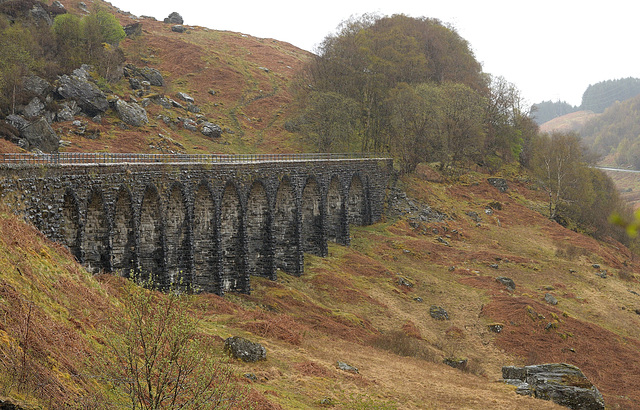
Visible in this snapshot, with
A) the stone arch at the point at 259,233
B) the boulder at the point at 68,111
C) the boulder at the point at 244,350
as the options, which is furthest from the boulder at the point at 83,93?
the boulder at the point at 244,350

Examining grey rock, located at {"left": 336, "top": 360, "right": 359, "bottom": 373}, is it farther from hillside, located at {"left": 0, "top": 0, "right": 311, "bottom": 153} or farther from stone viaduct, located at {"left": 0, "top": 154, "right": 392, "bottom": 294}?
hillside, located at {"left": 0, "top": 0, "right": 311, "bottom": 153}

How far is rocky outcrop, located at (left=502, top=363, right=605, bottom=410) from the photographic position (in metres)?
29.3

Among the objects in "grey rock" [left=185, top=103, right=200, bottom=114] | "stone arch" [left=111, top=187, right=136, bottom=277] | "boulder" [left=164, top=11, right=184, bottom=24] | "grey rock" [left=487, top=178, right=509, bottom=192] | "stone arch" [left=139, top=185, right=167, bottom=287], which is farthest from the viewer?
"boulder" [left=164, top=11, right=184, bottom=24]

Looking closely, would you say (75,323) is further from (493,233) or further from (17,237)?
(493,233)

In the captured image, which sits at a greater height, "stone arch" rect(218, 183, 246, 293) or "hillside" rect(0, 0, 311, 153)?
"hillside" rect(0, 0, 311, 153)

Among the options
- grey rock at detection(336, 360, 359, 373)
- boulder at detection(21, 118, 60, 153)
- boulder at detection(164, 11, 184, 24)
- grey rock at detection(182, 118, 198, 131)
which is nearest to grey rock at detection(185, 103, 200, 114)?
grey rock at detection(182, 118, 198, 131)

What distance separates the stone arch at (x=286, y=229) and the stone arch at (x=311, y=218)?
4.86 meters

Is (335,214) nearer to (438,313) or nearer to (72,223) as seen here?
(438,313)

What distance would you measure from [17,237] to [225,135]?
66.3m

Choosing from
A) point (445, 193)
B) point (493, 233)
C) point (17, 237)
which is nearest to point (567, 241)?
point (493, 233)

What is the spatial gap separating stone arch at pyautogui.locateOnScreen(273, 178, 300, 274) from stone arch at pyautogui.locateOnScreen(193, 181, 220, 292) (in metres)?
9.49

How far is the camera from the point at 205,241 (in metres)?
43.1

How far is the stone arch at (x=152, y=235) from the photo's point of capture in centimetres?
3784

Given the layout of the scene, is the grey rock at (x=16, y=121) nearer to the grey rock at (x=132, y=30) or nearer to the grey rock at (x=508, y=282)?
the grey rock at (x=508, y=282)
